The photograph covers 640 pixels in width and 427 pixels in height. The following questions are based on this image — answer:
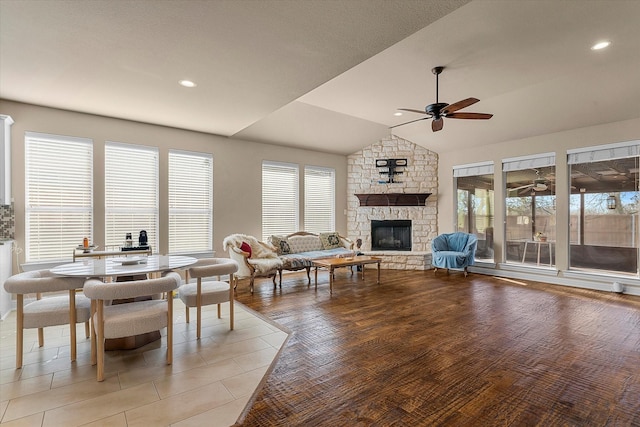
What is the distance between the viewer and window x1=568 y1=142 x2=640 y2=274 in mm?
5016

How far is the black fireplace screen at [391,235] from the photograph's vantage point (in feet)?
24.8

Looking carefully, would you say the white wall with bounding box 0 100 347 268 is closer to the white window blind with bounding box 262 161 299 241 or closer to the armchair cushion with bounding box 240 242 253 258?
the white window blind with bounding box 262 161 299 241

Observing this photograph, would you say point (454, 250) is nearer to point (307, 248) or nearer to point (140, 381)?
point (307, 248)

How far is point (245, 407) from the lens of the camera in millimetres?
2031

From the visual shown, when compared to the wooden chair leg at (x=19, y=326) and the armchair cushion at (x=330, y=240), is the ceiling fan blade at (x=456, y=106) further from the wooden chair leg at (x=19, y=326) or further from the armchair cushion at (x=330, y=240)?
the wooden chair leg at (x=19, y=326)

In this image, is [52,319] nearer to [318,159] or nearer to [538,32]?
[538,32]

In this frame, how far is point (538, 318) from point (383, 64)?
11.8 ft

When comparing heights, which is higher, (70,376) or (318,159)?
(318,159)

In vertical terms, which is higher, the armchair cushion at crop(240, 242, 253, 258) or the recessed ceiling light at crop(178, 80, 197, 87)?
the recessed ceiling light at crop(178, 80, 197, 87)

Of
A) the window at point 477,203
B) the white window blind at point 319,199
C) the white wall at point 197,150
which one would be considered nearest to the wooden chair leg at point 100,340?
the white wall at point 197,150

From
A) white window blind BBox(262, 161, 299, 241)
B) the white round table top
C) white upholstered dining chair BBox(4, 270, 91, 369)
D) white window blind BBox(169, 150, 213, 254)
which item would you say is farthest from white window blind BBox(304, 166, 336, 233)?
white upholstered dining chair BBox(4, 270, 91, 369)

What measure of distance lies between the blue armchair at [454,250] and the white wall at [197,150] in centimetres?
228

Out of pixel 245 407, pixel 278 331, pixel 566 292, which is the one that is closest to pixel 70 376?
pixel 245 407

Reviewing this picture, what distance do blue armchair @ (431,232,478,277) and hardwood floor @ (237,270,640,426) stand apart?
147cm
